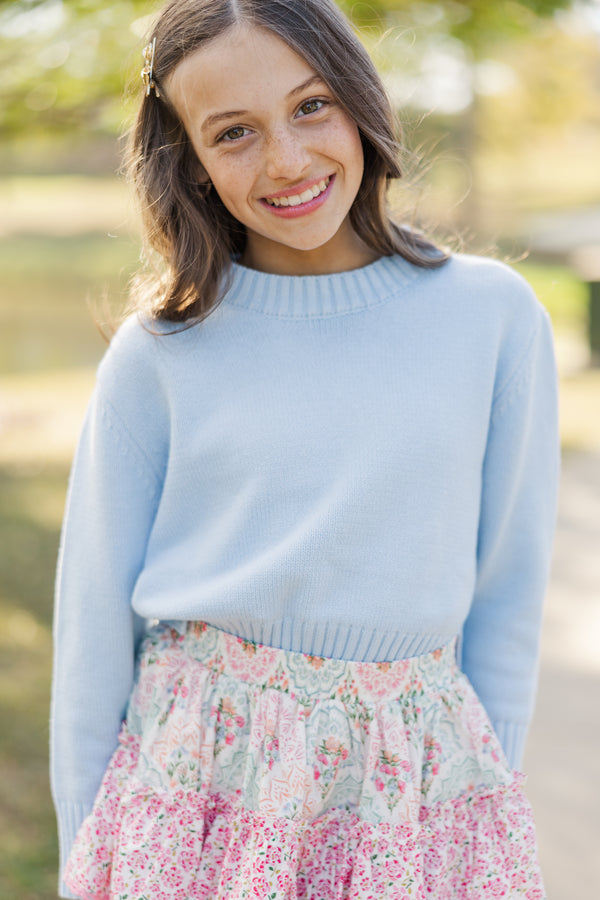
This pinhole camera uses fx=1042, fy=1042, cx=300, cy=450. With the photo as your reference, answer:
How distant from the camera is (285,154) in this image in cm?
152

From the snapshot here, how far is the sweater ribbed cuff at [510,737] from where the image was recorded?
67.7 inches

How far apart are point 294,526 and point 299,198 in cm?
50

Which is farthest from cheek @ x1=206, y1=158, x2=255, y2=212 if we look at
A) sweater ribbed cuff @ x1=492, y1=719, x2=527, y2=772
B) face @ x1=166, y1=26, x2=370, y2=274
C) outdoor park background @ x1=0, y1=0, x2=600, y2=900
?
sweater ribbed cuff @ x1=492, y1=719, x2=527, y2=772

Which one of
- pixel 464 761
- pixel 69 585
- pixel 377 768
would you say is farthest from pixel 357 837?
pixel 69 585

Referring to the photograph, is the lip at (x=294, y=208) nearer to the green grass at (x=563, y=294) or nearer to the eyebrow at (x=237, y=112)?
the eyebrow at (x=237, y=112)

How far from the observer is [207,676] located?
1.65 m

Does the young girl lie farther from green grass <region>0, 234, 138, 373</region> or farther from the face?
green grass <region>0, 234, 138, 373</region>

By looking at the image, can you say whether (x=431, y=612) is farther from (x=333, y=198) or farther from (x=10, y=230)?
(x=10, y=230)

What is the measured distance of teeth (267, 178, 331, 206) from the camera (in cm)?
157

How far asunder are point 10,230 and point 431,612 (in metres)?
26.8

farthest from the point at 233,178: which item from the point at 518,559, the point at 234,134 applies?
the point at 518,559

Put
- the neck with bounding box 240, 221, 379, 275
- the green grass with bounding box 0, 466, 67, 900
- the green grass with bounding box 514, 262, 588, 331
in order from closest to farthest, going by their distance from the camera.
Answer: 1. the neck with bounding box 240, 221, 379, 275
2. the green grass with bounding box 0, 466, 67, 900
3. the green grass with bounding box 514, 262, 588, 331

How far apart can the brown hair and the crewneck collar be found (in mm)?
34

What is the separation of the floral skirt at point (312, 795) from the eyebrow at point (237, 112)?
0.78 meters
